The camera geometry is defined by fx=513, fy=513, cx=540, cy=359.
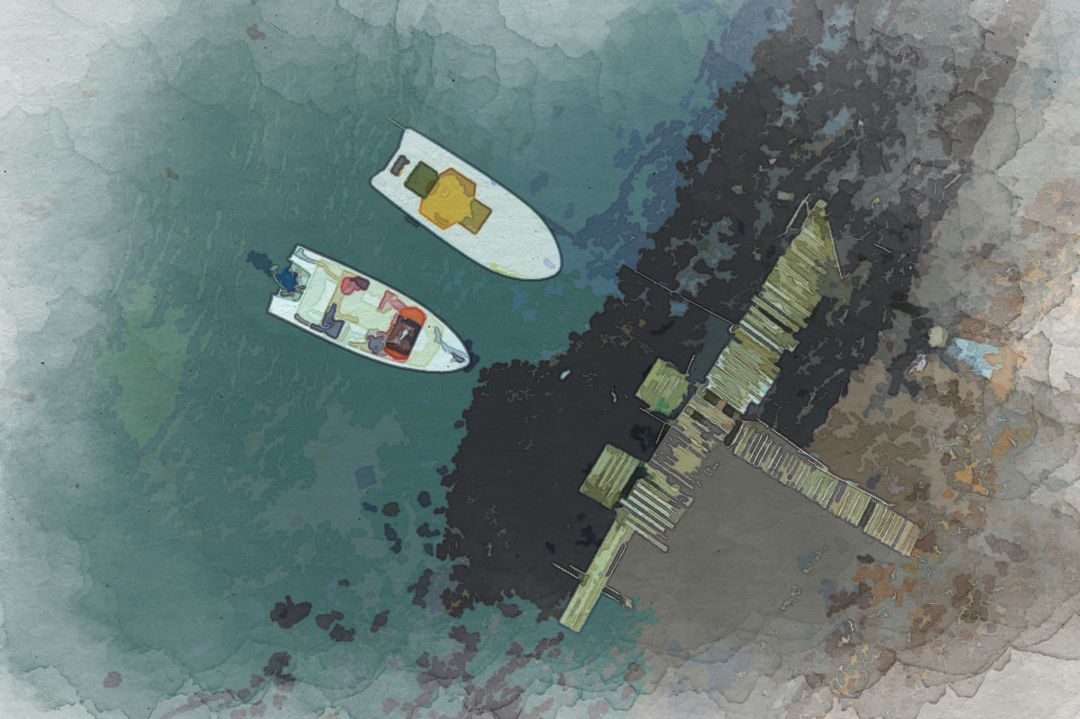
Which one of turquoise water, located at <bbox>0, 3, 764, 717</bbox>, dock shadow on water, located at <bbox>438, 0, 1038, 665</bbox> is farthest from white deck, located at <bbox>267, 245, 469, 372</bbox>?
dock shadow on water, located at <bbox>438, 0, 1038, 665</bbox>

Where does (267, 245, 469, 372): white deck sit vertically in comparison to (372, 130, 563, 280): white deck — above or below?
below

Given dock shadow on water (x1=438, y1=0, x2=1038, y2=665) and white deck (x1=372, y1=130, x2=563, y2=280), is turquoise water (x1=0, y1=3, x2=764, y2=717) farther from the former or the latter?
dock shadow on water (x1=438, y1=0, x2=1038, y2=665)

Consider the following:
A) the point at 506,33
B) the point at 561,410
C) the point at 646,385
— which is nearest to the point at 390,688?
the point at 561,410

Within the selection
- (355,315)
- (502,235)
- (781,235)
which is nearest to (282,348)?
(355,315)

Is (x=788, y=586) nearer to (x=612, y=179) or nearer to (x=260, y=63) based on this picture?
(x=612, y=179)

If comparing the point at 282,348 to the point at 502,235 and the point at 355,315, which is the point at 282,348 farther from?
the point at 502,235
